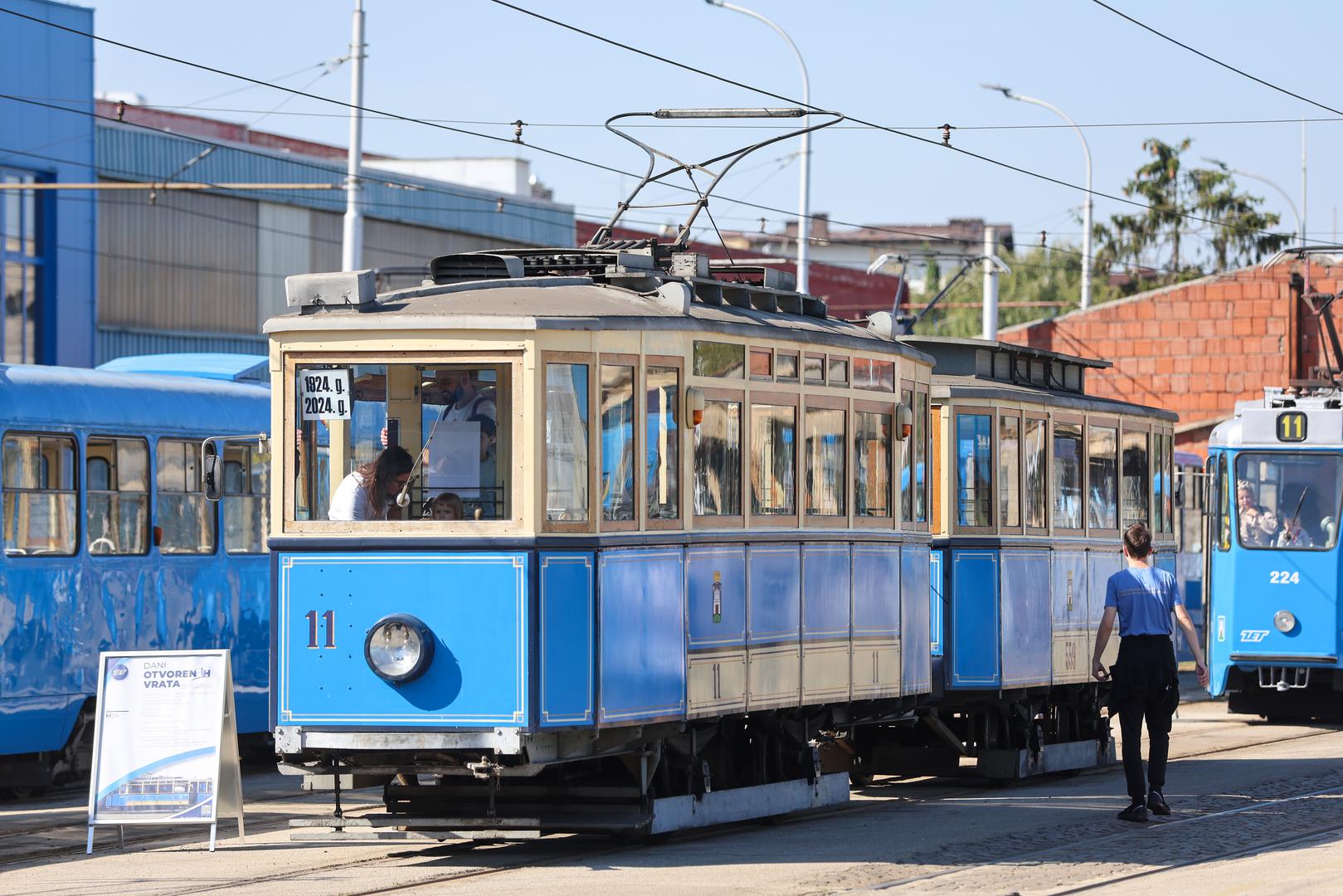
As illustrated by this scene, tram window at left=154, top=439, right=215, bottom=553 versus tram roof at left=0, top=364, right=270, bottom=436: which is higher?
tram roof at left=0, top=364, right=270, bottom=436

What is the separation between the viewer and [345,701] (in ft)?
35.6

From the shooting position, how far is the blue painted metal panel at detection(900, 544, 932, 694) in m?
13.8

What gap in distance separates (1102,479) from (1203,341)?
986 inches

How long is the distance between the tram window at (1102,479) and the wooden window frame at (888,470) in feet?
12.1

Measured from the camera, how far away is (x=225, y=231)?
1594 inches

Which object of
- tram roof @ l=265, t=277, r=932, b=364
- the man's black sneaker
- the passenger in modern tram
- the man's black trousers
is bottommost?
the man's black sneaker

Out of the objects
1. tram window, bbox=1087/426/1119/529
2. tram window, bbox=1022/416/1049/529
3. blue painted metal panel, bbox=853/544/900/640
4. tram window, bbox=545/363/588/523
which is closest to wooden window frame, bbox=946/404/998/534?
tram window, bbox=1022/416/1049/529

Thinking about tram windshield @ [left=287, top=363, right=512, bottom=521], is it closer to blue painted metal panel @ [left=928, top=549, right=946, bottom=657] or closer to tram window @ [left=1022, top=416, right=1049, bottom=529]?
blue painted metal panel @ [left=928, top=549, right=946, bottom=657]

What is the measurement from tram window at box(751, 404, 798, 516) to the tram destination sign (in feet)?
7.51

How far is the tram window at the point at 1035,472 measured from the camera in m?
16.0

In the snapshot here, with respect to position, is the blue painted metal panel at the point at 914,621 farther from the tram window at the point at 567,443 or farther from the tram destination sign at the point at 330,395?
the tram destination sign at the point at 330,395

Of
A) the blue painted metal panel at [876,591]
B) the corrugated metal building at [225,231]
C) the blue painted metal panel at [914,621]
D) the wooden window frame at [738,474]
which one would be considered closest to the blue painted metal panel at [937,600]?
the blue painted metal panel at [914,621]

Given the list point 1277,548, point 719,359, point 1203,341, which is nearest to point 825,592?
point 719,359

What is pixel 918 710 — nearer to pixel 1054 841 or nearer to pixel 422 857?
pixel 1054 841
